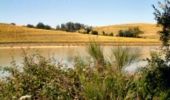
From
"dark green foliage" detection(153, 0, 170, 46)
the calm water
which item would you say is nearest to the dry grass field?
the calm water

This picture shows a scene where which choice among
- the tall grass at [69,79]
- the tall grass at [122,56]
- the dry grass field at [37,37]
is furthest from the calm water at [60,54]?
the dry grass field at [37,37]

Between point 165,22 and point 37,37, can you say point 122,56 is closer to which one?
point 165,22

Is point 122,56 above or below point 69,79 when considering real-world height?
above

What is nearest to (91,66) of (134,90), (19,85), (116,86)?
(19,85)

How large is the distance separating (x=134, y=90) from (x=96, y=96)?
2.74 ft

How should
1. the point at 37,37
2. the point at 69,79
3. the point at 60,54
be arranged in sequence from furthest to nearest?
the point at 37,37 → the point at 60,54 → the point at 69,79

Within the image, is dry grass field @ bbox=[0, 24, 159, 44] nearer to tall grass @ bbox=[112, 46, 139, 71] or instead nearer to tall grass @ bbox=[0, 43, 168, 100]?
tall grass @ bbox=[0, 43, 168, 100]

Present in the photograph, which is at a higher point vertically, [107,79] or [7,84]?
[107,79]

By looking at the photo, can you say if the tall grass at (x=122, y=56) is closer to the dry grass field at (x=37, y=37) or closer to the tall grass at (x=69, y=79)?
the tall grass at (x=69, y=79)

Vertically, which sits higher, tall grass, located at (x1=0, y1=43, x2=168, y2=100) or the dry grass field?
tall grass, located at (x1=0, y1=43, x2=168, y2=100)

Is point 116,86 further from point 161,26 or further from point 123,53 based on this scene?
point 161,26

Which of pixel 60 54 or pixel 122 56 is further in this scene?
pixel 60 54

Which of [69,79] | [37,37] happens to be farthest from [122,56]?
[37,37]

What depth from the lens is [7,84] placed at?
776 cm
